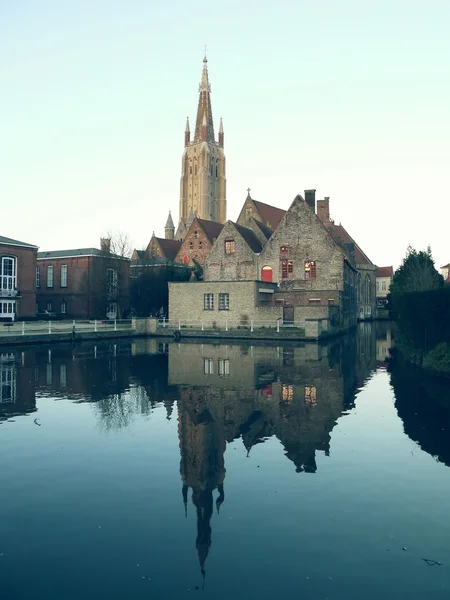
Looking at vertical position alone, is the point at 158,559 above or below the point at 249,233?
below

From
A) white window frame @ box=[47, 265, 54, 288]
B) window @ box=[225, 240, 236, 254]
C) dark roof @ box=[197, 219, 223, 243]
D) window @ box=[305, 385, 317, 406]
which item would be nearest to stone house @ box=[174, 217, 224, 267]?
dark roof @ box=[197, 219, 223, 243]

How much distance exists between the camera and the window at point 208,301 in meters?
47.0

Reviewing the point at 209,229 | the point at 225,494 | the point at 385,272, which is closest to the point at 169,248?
the point at 209,229

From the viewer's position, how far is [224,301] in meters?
46.2

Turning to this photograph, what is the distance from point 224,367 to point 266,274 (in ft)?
96.0

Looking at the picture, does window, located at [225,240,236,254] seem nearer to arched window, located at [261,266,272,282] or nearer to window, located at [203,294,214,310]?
arched window, located at [261,266,272,282]

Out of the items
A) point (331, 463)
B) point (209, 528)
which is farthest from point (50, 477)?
point (331, 463)

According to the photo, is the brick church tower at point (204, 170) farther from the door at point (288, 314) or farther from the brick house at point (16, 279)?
the door at point (288, 314)

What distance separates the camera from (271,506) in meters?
7.48

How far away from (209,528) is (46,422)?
23.5 ft

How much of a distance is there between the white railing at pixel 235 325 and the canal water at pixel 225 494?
81.7 feet

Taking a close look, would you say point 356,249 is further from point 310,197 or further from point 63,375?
point 63,375

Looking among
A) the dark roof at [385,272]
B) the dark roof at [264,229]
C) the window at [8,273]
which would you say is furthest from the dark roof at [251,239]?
the dark roof at [385,272]

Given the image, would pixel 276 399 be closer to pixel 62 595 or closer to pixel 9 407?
pixel 9 407
